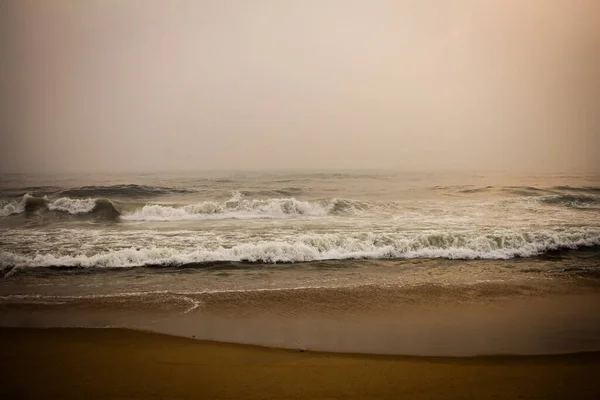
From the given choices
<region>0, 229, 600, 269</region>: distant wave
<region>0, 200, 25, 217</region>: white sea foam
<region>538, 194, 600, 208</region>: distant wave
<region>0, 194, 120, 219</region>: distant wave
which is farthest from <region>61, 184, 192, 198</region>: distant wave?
<region>538, 194, 600, 208</region>: distant wave

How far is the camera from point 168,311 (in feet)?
17.5

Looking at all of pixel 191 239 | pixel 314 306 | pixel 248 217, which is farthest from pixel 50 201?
pixel 314 306

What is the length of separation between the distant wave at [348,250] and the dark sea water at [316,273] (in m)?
0.04

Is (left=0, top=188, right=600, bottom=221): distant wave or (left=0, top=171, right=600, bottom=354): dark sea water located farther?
(left=0, top=188, right=600, bottom=221): distant wave

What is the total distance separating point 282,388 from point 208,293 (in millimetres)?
3333

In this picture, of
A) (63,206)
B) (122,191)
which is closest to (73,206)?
(63,206)

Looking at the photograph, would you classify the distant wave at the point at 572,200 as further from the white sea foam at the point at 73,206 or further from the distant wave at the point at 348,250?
the white sea foam at the point at 73,206

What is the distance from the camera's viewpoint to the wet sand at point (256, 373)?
10.3ft

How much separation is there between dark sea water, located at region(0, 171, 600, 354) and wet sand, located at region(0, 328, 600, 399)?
0.38m

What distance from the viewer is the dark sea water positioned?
474cm

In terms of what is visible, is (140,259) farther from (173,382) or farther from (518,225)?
(518,225)

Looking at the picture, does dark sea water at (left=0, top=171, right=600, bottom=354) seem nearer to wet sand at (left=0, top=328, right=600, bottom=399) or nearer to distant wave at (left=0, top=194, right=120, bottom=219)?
distant wave at (left=0, top=194, right=120, bottom=219)

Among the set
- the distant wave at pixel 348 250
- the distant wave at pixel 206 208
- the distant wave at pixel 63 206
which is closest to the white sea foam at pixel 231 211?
the distant wave at pixel 206 208

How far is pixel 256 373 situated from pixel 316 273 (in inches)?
161
